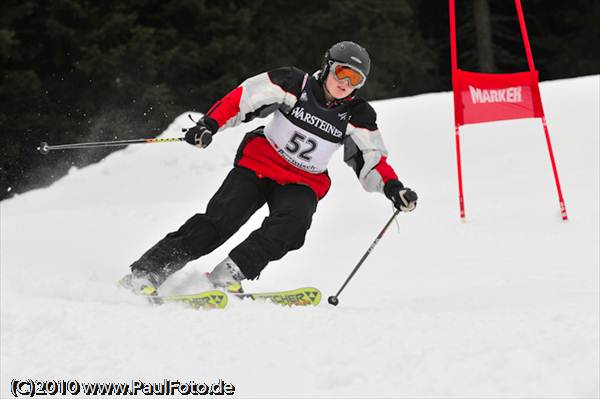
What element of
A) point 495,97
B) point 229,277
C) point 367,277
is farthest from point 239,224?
point 495,97

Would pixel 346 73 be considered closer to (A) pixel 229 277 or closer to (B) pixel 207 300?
(A) pixel 229 277

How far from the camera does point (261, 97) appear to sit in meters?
4.18

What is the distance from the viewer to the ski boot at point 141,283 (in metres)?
3.72

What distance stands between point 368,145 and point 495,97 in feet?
8.55

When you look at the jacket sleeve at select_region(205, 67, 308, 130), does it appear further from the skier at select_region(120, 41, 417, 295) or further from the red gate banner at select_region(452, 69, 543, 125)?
the red gate banner at select_region(452, 69, 543, 125)

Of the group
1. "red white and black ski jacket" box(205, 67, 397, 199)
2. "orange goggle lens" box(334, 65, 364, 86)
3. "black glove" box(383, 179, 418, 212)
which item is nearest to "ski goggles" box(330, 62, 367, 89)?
"orange goggle lens" box(334, 65, 364, 86)

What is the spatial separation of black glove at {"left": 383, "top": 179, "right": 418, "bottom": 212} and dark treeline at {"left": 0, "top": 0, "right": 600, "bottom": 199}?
21.2 feet

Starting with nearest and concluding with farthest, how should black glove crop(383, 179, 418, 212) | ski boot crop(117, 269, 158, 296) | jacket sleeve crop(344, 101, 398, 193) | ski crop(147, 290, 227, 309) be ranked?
1. ski crop(147, 290, 227, 309)
2. ski boot crop(117, 269, 158, 296)
3. black glove crop(383, 179, 418, 212)
4. jacket sleeve crop(344, 101, 398, 193)

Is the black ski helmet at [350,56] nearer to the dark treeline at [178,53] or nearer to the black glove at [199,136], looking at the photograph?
the black glove at [199,136]

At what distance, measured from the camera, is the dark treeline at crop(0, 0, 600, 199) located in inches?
588

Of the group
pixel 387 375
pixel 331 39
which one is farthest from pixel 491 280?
pixel 331 39

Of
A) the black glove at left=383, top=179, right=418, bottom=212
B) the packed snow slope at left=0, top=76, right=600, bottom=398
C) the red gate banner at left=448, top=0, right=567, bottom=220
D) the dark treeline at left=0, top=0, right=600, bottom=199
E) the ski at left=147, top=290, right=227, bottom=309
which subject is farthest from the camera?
the dark treeline at left=0, top=0, right=600, bottom=199

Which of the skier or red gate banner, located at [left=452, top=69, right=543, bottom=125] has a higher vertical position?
the skier

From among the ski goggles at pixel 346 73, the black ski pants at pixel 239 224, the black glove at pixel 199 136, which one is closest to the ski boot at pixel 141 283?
the black ski pants at pixel 239 224
